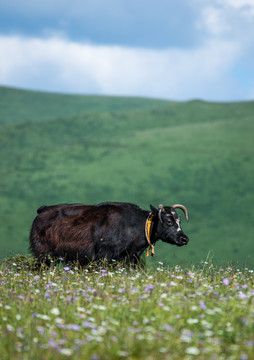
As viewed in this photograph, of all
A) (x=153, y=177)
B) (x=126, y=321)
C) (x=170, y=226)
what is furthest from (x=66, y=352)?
(x=153, y=177)

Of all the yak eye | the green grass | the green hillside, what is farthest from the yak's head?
the green hillside

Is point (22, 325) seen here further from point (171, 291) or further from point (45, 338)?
point (171, 291)

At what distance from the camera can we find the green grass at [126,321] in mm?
5555

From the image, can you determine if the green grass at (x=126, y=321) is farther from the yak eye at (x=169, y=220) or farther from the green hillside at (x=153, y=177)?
the green hillside at (x=153, y=177)

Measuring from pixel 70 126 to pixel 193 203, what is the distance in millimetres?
31236

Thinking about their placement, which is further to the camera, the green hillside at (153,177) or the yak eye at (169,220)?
the green hillside at (153,177)

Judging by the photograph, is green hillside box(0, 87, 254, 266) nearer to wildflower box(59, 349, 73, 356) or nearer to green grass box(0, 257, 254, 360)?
green grass box(0, 257, 254, 360)

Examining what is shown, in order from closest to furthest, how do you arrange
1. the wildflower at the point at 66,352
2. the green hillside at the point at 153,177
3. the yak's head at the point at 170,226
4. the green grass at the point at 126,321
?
the wildflower at the point at 66,352
the green grass at the point at 126,321
the yak's head at the point at 170,226
the green hillside at the point at 153,177

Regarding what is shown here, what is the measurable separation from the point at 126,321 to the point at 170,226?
17.0 feet

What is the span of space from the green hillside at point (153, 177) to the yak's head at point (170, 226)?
1374cm

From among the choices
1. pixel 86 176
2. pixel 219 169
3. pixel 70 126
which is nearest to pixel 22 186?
pixel 86 176

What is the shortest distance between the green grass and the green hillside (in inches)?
692

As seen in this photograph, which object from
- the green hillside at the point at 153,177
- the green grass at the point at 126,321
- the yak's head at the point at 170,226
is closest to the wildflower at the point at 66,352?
the green grass at the point at 126,321

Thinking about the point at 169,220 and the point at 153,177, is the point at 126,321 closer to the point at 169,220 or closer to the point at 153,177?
the point at 169,220
